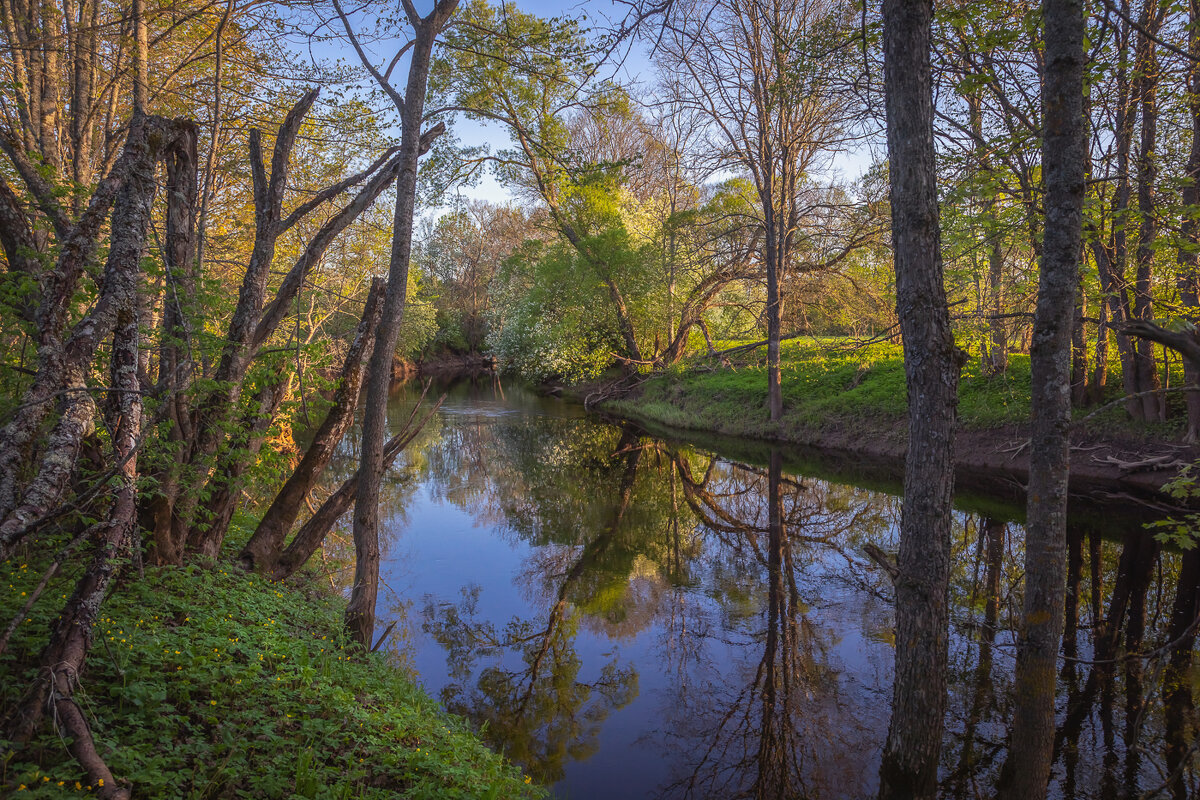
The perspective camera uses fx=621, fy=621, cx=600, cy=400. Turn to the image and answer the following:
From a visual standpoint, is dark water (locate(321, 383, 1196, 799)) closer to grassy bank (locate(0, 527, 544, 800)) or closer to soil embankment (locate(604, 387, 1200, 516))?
grassy bank (locate(0, 527, 544, 800))

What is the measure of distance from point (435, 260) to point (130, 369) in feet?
170

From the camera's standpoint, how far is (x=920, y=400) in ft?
14.2

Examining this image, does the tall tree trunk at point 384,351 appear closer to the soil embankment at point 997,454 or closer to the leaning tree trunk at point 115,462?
the leaning tree trunk at point 115,462

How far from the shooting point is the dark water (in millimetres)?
5207

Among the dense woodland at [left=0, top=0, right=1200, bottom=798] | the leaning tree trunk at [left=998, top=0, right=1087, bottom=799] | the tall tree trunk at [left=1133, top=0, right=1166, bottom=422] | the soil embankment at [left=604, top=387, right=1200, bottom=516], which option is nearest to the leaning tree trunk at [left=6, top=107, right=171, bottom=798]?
the dense woodland at [left=0, top=0, right=1200, bottom=798]

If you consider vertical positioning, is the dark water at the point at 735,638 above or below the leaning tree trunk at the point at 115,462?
below

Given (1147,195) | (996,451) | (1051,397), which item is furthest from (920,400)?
(996,451)

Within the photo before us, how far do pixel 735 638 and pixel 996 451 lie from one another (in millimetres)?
9859

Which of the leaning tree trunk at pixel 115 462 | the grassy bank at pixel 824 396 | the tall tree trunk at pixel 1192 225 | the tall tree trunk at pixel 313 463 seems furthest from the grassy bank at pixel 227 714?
the grassy bank at pixel 824 396

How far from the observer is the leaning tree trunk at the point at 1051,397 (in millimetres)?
4203

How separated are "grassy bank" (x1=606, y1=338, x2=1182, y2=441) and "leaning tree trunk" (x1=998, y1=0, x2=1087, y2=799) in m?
7.75

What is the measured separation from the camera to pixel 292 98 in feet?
36.8

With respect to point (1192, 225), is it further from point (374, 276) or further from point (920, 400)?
point (374, 276)

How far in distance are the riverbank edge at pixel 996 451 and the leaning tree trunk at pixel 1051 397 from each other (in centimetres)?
339
